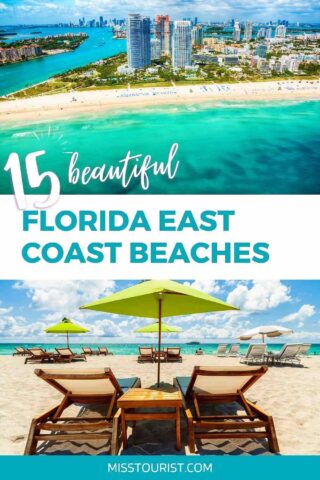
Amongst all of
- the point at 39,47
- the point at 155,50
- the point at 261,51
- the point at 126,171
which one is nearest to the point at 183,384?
the point at 126,171

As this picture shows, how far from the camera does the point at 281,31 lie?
28.2 ft

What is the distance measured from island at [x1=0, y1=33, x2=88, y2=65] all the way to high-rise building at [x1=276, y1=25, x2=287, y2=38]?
10.8 feet

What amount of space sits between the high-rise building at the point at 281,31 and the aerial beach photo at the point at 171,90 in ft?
0.11

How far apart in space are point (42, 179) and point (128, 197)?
134cm

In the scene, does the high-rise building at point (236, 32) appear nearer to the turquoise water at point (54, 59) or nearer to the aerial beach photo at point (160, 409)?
the turquoise water at point (54, 59)

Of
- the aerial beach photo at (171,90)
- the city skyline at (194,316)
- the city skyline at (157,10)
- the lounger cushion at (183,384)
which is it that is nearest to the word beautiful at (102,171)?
the aerial beach photo at (171,90)

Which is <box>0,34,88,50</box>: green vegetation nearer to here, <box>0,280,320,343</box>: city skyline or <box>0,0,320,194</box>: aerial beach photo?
<box>0,0,320,194</box>: aerial beach photo

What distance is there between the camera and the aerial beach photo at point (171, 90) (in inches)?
300

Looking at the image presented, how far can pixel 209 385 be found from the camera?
4031 mm

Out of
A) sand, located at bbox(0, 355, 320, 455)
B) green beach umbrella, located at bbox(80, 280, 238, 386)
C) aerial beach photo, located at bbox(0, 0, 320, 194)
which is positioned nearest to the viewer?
sand, located at bbox(0, 355, 320, 455)

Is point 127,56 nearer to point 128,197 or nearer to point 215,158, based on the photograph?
point 215,158

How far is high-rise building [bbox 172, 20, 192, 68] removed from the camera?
26.8 ft

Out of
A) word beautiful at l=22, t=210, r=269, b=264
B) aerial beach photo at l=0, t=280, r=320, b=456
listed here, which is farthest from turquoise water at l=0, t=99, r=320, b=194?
aerial beach photo at l=0, t=280, r=320, b=456

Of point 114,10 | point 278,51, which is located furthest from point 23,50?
point 278,51
